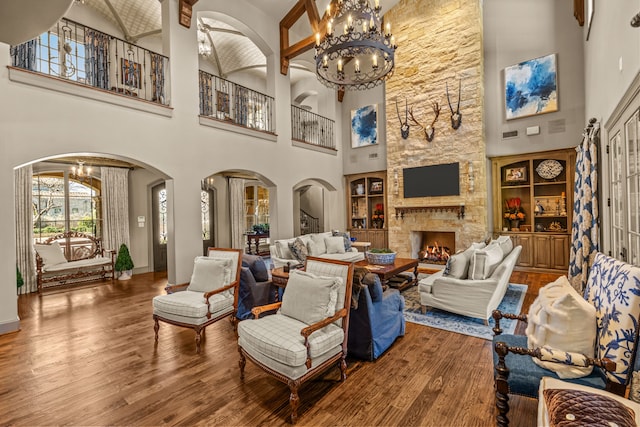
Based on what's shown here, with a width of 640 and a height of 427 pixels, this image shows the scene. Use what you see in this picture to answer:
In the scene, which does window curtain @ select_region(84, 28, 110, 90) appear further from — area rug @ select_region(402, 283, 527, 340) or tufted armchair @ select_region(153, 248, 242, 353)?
area rug @ select_region(402, 283, 527, 340)

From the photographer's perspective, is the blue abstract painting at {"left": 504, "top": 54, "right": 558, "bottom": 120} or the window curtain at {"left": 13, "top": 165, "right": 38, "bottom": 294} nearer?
the window curtain at {"left": 13, "top": 165, "right": 38, "bottom": 294}

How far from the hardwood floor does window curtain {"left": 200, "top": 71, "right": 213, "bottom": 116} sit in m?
4.30

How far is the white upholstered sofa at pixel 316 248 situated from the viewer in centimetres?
620

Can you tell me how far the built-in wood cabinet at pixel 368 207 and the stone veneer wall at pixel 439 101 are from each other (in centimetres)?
63

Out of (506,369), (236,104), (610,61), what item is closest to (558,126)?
(610,61)

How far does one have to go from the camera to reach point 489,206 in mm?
7375

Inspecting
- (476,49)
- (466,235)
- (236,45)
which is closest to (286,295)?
(466,235)

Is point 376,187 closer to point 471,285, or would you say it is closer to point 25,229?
point 471,285

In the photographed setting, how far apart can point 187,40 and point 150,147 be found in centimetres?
215

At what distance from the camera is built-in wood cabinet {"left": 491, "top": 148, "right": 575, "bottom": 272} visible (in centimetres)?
658

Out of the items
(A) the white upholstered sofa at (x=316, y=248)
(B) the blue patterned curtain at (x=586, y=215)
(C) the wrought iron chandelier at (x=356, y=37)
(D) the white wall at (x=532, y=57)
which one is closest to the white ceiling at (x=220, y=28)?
(D) the white wall at (x=532, y=57)

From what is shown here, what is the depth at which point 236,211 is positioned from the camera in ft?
32.6

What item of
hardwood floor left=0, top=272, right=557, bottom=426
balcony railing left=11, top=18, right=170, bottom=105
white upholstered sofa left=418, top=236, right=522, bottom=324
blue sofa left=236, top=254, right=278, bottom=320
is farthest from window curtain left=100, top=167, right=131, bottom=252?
white upholstered sofa left=418, top=236, right=522, bottom=324

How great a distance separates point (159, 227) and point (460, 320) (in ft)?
24.0
